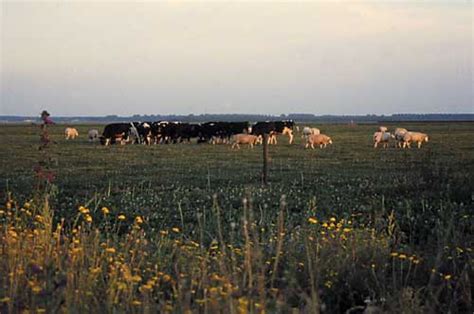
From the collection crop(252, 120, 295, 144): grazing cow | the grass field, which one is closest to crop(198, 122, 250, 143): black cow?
crop(252, 120, 295, 144): grazing cow

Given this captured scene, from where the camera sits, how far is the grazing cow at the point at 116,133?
46938mm

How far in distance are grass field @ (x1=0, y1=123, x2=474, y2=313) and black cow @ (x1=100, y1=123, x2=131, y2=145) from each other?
23.6m

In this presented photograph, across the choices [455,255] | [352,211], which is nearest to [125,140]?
[352,211]

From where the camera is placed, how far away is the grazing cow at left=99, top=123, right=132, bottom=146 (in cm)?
4694

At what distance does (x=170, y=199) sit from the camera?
15211 millimetres

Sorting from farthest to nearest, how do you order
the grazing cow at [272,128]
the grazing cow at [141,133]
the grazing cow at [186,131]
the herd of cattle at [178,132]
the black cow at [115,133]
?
the grazing cow at [186,131]
the grazing cow at [272,128]
the grazing cow at [141,133]
the herd of cattle at [178,132]
the black cow at [115,133]

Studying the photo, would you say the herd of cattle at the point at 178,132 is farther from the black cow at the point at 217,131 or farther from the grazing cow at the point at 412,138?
the grazing cow at the point at 412,138

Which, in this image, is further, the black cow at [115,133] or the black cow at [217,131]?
the black cow at [217,131]

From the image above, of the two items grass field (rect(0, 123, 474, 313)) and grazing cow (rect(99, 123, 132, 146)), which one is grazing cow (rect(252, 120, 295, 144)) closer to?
grazing cow (rect(99, 123, 132, 146))

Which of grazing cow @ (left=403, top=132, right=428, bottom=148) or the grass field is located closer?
the grass field

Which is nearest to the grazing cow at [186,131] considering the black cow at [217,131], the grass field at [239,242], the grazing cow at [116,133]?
the black cow at [217,131]

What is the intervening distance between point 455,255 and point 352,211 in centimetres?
532

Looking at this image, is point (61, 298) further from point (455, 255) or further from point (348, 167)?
point (348, 167)

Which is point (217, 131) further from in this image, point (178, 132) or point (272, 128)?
point (272, 128)
